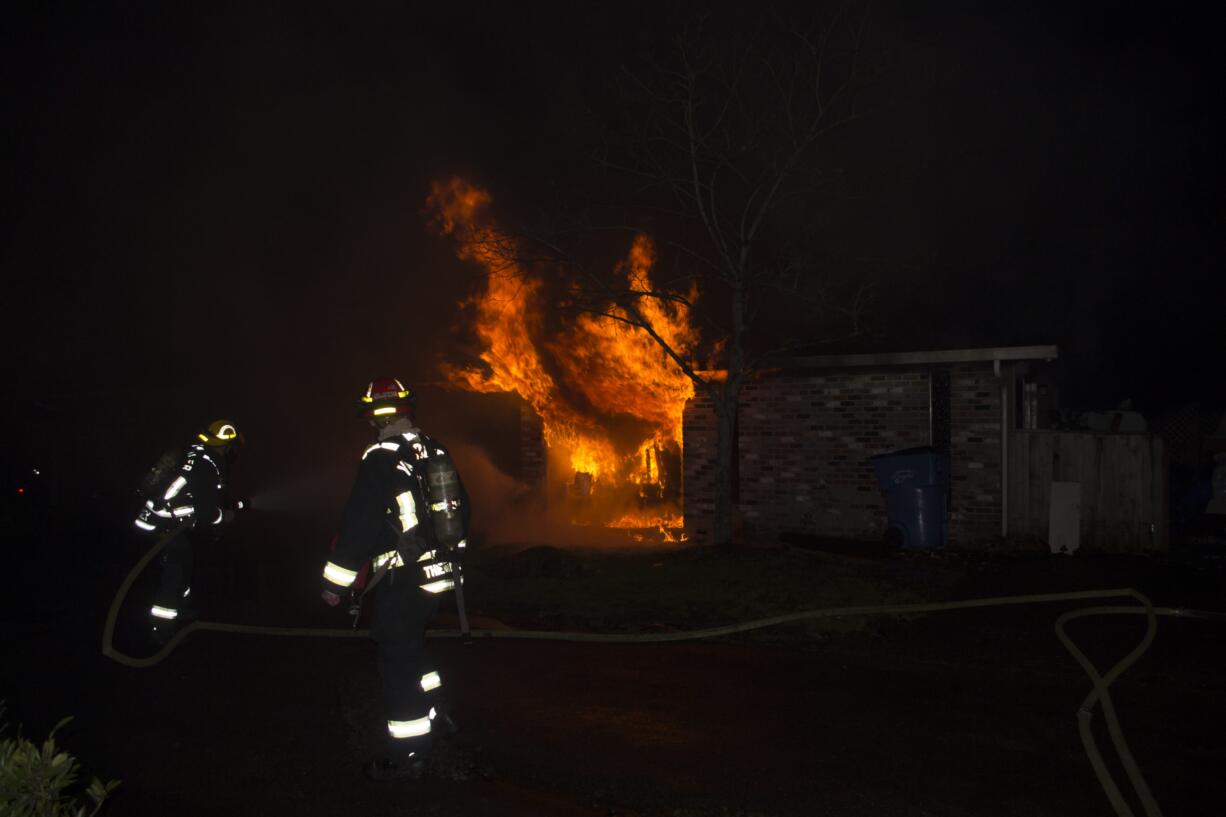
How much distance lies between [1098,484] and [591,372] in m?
7.10

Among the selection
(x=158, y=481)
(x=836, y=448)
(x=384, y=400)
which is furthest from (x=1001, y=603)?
(x=158, y=481)

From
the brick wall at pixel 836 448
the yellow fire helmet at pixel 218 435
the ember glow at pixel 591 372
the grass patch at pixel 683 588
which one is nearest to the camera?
the yellow fire helmet at pixel 218 435

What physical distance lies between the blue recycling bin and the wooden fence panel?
1.10 metres

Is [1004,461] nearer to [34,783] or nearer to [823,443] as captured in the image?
[823,443]

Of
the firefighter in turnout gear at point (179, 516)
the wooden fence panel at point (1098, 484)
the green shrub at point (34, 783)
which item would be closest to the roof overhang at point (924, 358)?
the wooden fence panel at point (1098, 484)

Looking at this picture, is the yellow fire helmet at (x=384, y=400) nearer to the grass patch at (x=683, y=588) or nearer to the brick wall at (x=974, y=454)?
the grass patch at (x=683, y=588)

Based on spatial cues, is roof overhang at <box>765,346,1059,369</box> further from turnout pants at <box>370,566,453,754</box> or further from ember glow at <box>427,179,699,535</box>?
turnout pants at <box>370,566,453,754</box>

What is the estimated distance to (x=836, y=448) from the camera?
41.5ft

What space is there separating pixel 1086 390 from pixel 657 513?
12644 millimetres

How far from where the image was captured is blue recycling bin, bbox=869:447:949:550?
1130 centimetres

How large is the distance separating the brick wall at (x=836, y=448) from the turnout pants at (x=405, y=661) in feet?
28.3

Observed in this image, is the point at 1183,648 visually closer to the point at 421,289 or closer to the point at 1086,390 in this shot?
the point at 421,289

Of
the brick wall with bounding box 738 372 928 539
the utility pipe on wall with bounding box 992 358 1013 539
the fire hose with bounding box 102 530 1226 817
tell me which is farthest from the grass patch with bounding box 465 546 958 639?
the utility pipe on wall with bounding box 992 358 1013 539

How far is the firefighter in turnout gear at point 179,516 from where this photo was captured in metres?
7.46
